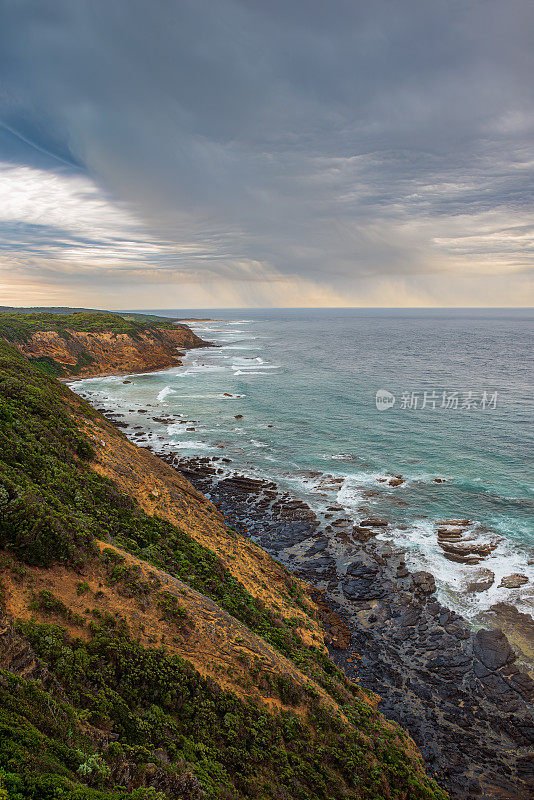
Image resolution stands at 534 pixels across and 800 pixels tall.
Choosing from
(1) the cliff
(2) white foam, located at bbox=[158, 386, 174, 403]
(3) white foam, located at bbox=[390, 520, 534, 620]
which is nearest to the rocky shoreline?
(3) white foam, located at bbox=[390, 520, 534, 620]

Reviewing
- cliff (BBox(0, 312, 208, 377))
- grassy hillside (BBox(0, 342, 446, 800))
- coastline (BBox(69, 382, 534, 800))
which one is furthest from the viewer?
cliff (BBox(0, 312, 208, 377))

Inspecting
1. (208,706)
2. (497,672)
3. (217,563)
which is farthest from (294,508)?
(208,706)

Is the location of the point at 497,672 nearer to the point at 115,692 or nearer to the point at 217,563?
the point at 217,563

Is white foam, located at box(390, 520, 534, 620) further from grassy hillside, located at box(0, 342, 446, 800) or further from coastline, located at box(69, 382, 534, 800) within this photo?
grassy hillside, located at box(0, 342, 446, 800)

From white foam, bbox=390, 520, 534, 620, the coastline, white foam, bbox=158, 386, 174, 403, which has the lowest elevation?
the coastline
